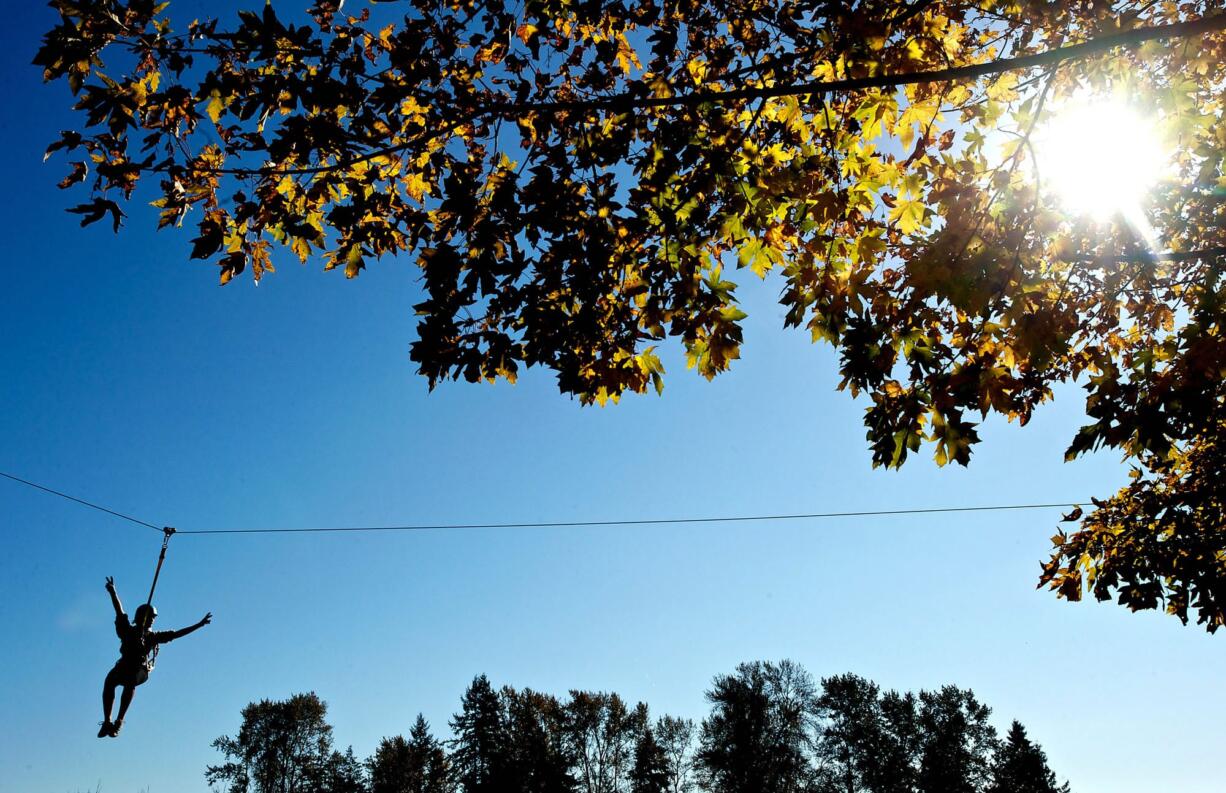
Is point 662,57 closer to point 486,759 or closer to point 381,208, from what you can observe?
point 381,208

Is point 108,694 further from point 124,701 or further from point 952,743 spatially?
point 952,743

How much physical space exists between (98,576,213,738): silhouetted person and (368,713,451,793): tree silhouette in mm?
39763

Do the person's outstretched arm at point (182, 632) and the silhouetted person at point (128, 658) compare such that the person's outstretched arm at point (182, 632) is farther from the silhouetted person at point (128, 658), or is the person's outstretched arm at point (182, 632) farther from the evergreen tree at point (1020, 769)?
the evergreen tree at point (1020, 769)

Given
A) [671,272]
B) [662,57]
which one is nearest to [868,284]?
[671,272]

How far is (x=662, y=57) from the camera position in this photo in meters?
4.76

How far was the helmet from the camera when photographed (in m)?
7.95

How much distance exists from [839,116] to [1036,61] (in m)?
1.31

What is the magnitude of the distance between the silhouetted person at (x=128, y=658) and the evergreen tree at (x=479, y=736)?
35.3 metres

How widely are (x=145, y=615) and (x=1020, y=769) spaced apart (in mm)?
51028

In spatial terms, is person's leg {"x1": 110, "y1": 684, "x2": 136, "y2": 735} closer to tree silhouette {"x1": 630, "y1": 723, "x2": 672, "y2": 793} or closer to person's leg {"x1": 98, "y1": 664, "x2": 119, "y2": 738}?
person's leg {"x1": 98, "y1": 664, "x2": 119, "y2": 738}

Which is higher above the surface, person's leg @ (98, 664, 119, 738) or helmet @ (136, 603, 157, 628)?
helmet @ (136, 603, 157, 628)

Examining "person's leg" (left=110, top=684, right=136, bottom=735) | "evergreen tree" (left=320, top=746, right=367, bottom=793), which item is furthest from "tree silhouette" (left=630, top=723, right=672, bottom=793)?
"person's leg" (left=110, top=684, right=136, bottom=735)

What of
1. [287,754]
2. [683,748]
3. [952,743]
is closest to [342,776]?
[287,754]

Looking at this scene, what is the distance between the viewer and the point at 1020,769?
41781 mm
